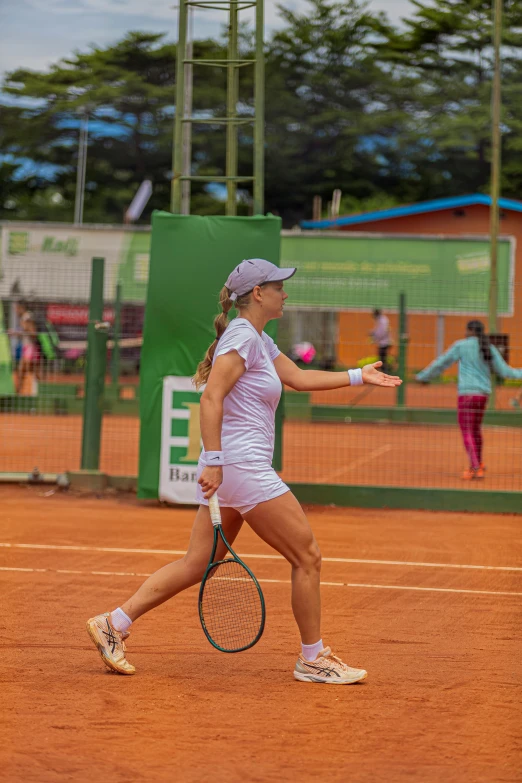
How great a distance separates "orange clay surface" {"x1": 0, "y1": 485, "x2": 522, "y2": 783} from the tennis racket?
0.16m

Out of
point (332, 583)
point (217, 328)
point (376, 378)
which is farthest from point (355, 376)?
point (332, 583)

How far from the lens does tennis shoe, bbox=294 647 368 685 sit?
5539mm

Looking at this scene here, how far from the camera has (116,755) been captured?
448cm

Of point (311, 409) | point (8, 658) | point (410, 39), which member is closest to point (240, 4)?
point (8, 658)

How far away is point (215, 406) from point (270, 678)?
1390 mm

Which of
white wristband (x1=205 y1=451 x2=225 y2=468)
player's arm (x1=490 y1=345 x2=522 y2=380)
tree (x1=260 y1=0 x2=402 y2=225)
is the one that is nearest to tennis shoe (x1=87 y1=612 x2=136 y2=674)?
white wristband (x1=205 y1=451 x2=225 y2=468)

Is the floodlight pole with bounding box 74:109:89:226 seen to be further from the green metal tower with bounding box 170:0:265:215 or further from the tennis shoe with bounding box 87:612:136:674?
the tennis shoe with bounding box 87:612:136:674

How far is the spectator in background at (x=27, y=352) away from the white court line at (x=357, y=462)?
4935 mm

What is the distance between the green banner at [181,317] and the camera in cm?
1075

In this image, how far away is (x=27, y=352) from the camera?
20281mm

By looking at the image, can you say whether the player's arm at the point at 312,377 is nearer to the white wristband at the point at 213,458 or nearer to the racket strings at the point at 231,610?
the white wristband at the point at 213,458

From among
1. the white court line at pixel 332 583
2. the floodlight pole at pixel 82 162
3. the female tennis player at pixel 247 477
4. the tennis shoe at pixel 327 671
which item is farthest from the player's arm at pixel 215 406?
the floodlight pole at pixel 82 162

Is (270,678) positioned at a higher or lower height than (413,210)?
lower

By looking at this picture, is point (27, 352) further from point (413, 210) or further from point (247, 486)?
point (413, 210)
